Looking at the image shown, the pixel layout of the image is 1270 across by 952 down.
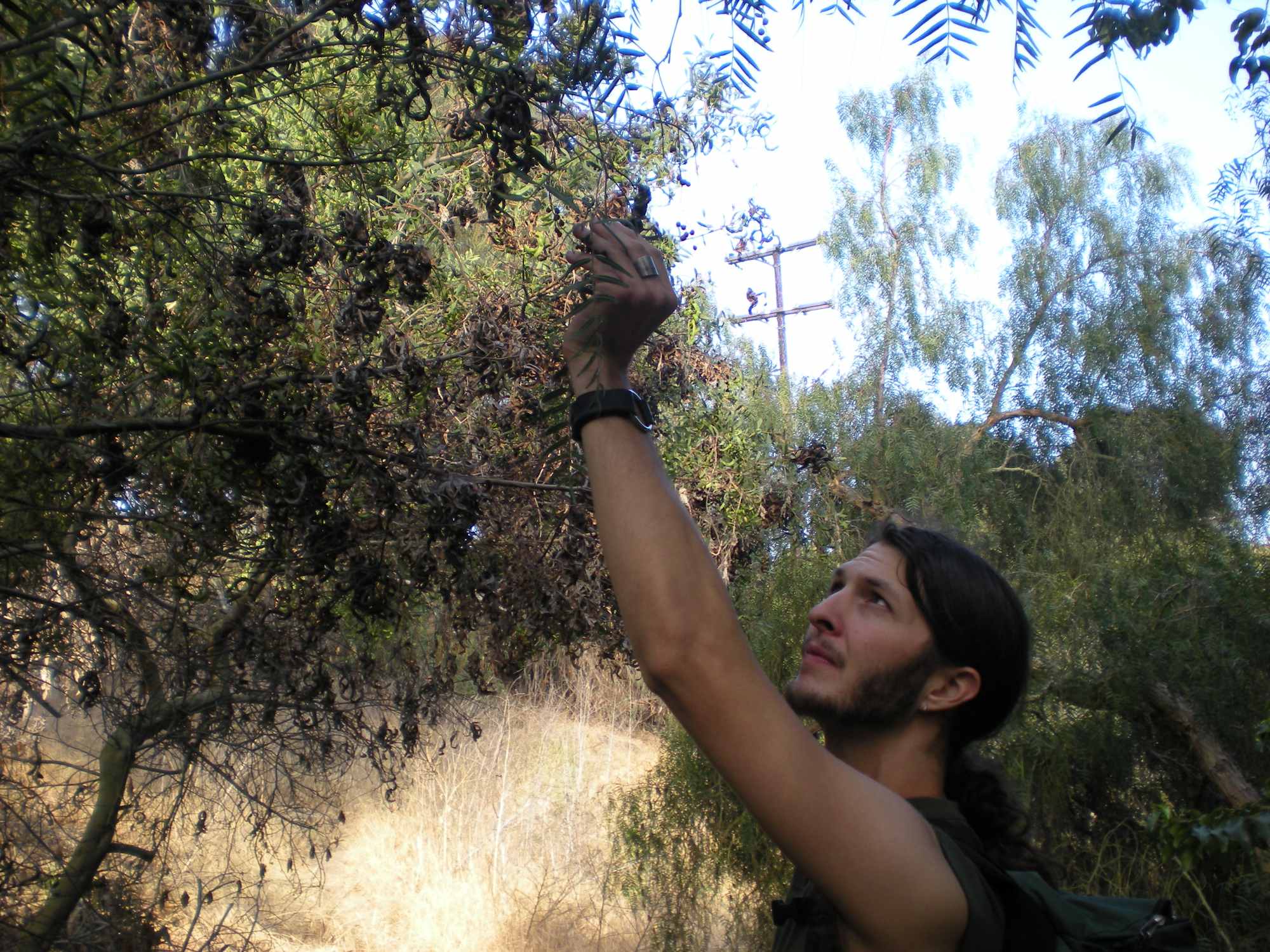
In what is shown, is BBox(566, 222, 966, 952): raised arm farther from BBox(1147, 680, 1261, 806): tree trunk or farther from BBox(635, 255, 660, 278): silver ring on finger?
BBox(1147, 680, 1261, 806): tree trunk

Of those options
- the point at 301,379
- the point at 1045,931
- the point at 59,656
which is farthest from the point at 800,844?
the point at 59,656

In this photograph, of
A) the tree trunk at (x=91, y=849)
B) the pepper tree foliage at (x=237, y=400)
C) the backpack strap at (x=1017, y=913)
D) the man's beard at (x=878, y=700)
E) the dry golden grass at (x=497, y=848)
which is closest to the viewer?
the backpack strap at (x=1017, y=913)

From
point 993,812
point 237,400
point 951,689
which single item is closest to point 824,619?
point 951,689

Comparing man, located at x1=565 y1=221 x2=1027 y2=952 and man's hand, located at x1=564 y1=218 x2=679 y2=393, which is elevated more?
man's hand, located at x1=564 y1=218 x2=679 y2=393

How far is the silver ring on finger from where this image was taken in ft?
3.66

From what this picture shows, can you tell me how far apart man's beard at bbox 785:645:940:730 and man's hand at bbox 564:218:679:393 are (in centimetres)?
54

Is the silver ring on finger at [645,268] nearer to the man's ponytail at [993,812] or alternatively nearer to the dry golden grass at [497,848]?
the man's ponytail at [993,812]

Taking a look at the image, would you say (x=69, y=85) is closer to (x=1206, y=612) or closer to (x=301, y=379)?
(x=301, y=379)

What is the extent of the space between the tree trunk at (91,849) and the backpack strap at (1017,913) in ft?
7.28

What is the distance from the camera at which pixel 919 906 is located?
1111 millimetres

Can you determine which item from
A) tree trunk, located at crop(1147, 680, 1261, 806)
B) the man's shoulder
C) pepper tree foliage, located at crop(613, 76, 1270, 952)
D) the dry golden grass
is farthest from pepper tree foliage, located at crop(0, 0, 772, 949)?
the dry golden grass

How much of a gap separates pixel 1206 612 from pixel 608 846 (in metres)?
4.62

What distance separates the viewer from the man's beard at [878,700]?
1.43 m

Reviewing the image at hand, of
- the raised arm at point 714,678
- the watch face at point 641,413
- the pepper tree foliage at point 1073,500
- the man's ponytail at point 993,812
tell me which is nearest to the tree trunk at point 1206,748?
the pepper tree foliage at point 1073,500
